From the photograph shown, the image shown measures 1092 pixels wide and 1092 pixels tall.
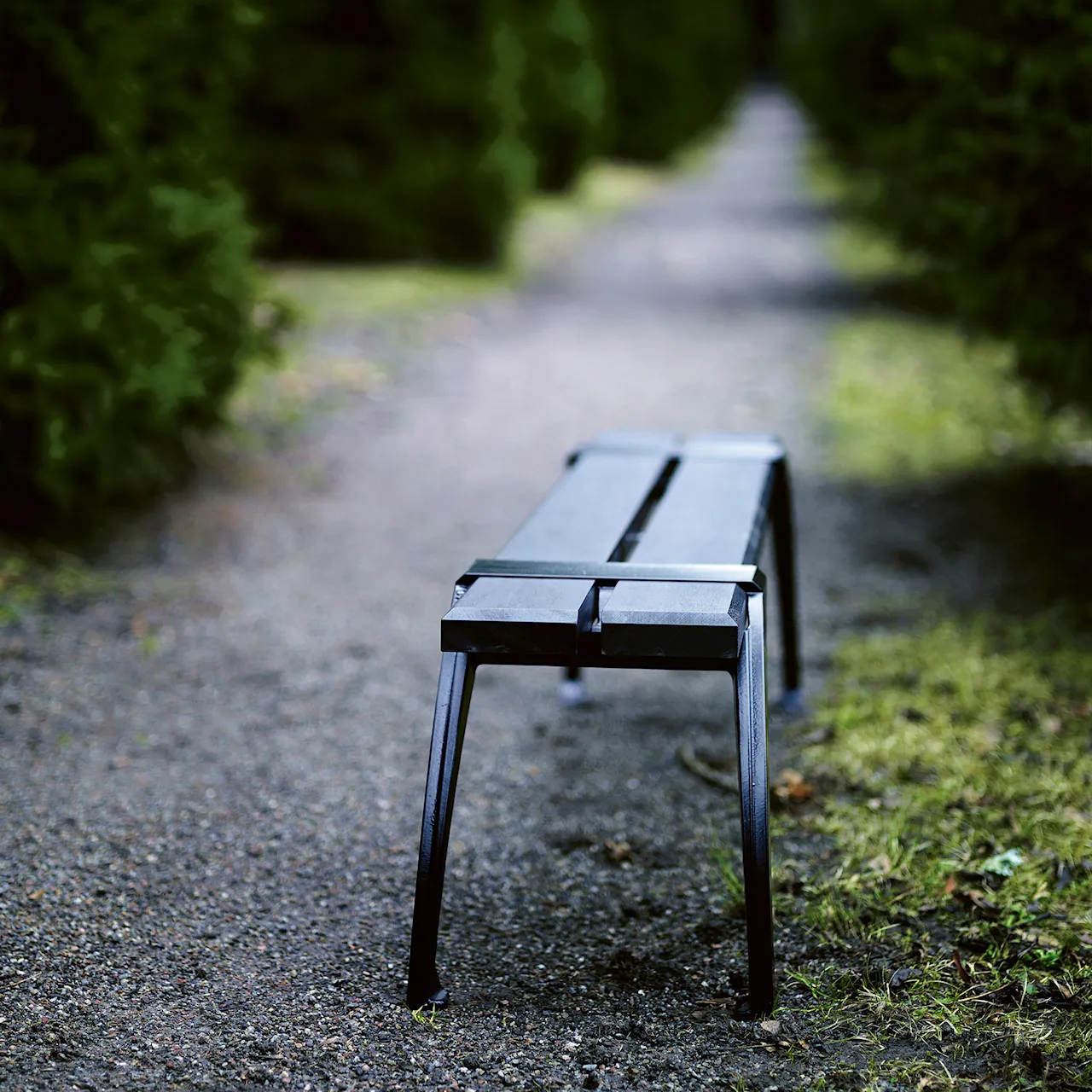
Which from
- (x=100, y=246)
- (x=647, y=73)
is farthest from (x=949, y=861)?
(x=647, y=73)

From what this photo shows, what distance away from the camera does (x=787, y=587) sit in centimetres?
348

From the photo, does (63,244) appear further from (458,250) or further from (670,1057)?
(458,250)

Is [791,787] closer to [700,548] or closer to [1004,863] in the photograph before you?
[1004,863]

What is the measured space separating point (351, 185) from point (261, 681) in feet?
27.2

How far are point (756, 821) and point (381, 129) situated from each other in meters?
9.83

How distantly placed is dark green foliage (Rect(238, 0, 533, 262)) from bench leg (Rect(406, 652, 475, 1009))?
30.9ft

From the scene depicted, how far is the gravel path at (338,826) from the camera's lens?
2193 mm

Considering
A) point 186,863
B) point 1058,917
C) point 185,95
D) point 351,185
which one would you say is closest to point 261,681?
point 186,863

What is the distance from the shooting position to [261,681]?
3777mm

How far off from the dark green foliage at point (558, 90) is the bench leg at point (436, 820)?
14.5m

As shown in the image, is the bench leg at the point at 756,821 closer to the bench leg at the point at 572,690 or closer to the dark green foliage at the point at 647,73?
the bench leg at the point at 572,690

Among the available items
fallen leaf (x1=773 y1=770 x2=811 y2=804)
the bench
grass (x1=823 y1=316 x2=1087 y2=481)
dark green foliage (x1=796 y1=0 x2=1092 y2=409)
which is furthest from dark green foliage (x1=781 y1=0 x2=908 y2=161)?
the bench

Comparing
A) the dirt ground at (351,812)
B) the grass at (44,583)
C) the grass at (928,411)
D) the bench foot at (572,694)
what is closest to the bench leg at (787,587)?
the dirt ground at (351,812)

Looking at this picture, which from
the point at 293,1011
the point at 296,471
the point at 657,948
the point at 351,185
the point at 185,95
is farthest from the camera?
the point at 351,185
